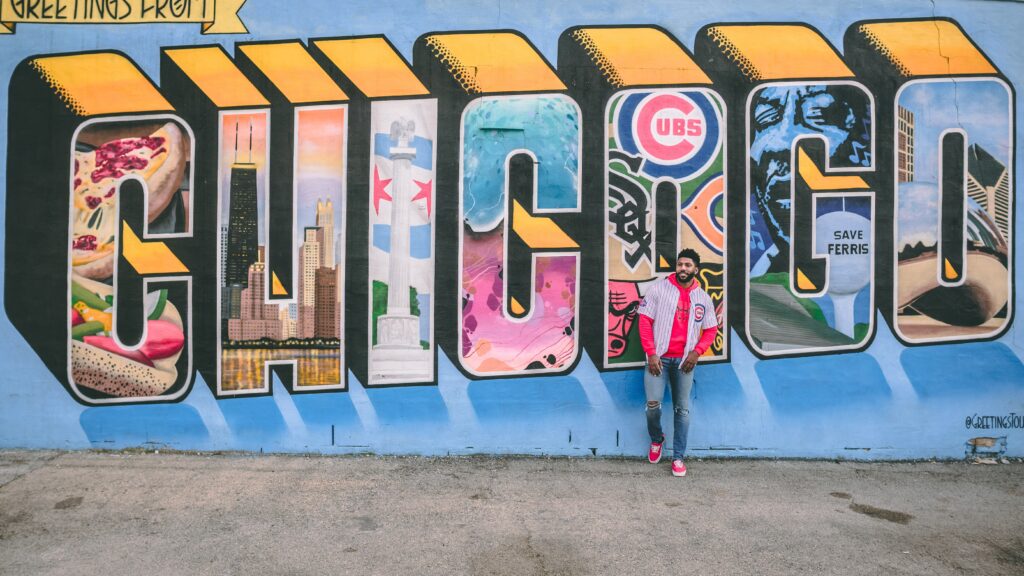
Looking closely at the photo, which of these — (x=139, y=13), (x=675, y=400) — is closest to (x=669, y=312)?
(x=675, y=400)

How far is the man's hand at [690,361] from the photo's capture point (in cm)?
525

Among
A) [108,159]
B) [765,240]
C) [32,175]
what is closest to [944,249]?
[765,240]

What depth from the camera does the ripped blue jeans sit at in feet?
17.5

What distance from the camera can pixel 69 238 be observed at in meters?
5.67

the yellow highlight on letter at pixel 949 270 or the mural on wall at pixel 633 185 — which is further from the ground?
the mural on wall at pixel 633 185

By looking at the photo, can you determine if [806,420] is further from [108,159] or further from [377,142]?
[108,159]

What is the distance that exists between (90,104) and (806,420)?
682cm

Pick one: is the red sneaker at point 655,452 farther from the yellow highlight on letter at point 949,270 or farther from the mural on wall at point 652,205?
the yellow highlight on letter at point 949,270

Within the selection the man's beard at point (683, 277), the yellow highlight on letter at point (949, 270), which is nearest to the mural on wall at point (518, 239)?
the man's beard at point (683, 277)

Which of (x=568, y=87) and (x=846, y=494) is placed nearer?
(x=846, y=494)

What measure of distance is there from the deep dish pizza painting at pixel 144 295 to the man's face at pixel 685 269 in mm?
4212

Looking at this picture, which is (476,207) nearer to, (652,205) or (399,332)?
(399,332)

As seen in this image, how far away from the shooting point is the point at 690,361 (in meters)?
5.25

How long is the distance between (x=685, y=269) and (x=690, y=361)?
75cm
